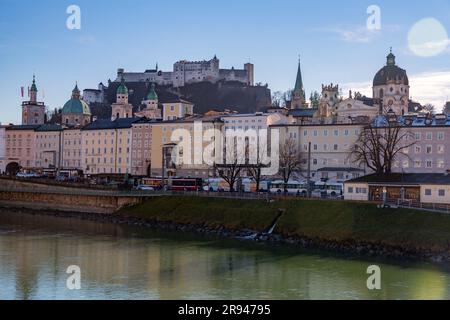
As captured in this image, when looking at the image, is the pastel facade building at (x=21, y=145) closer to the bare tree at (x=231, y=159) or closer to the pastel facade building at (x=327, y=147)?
the bare tree at (x=231, y=159)

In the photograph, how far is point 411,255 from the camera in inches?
1398

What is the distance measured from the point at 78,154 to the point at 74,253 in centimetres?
6024

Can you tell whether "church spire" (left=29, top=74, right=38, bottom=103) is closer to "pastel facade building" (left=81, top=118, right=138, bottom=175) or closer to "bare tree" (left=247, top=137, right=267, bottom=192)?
"pastel facade building" (left=81, top=118, right=138, bottom=175)

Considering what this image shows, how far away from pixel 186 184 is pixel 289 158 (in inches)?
451

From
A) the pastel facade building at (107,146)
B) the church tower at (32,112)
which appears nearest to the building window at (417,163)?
the pastel facade building at (107,146)

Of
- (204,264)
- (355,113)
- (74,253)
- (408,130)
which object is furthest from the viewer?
(355,113)

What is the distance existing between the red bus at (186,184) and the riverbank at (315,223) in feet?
25.8

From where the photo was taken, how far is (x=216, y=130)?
79625mm

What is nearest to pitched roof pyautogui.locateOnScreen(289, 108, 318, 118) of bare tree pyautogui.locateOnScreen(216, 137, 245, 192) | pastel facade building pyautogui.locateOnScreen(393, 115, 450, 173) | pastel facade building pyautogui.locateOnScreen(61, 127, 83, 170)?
bare tree pyautogui.locateOnScreen(216, 137, 245, 192)

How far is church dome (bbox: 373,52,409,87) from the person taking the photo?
96.1 metres

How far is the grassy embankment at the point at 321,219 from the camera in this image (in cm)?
3738

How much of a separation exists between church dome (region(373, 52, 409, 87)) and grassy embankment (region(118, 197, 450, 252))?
168ft
